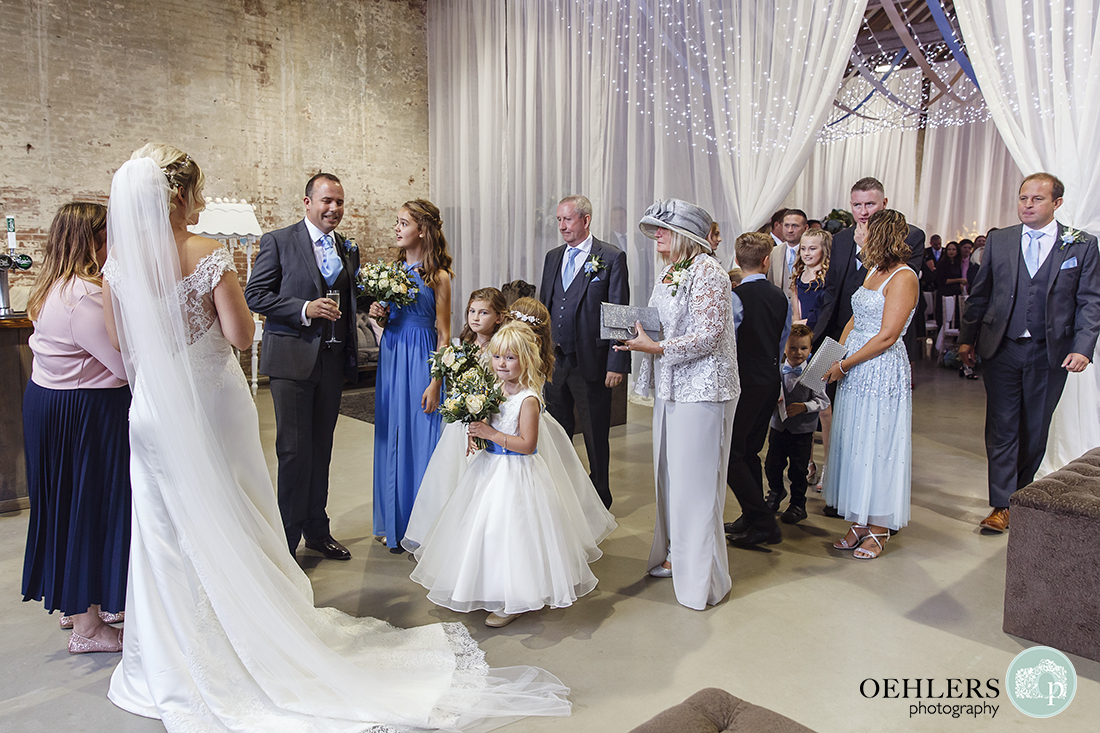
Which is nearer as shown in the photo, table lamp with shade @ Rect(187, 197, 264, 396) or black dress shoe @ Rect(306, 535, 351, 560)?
black dress shoe @ Rect(306, 535, 351, 560)

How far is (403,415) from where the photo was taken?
3.80 m

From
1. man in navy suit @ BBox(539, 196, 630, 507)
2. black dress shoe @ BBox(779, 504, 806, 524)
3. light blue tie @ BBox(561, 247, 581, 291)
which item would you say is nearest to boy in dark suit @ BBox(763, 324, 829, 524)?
black dress shoe @ BBox(779, 504, 806, 524)

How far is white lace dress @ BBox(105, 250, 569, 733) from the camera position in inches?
90.4

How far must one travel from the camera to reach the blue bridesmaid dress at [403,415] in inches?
149

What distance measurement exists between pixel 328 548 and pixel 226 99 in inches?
262

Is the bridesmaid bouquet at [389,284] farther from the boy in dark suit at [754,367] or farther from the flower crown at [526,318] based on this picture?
the boy in dark suit at [754,367]

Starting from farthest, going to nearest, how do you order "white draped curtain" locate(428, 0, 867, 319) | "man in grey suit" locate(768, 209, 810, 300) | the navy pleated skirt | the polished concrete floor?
1. "white draped curtain" locate(428, 0, 867, 319)
2. "man in grey suit" locate(768, 209, 810, 300)
3. the navy pleated skirt
4. the polished concrete floor

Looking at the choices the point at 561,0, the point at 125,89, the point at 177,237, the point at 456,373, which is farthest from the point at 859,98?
the point at 177,237

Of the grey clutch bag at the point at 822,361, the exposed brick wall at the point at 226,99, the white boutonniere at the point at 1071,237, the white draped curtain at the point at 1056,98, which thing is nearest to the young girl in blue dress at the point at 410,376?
the grey clutch bag at the point at 822,361

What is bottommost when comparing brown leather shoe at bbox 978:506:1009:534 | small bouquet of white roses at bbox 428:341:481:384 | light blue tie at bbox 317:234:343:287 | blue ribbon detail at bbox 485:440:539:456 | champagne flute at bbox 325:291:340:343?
brown leather shoe at bbox 978:506:1009:534

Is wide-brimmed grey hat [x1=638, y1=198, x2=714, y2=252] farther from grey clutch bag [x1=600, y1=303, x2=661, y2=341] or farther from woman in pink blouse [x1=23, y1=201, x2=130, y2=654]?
woman in pink blouse [x1=23, y1=201, x2=130, y2=654]

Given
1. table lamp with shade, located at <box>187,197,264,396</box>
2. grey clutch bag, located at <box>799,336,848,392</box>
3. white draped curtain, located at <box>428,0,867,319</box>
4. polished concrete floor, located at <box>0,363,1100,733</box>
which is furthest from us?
table lamp with shade, located at <box>187,197,264,396</box>

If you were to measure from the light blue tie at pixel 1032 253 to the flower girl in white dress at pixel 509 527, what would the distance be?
9.14ft

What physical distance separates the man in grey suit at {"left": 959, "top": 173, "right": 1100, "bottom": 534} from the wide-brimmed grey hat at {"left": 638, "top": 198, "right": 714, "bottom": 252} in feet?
6.75
